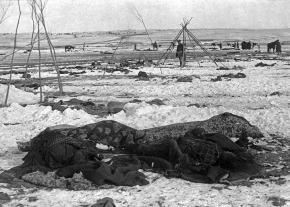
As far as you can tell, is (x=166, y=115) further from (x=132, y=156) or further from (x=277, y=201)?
(x=277, y=201)

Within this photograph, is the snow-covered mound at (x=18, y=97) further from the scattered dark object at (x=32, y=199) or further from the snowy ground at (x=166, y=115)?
the scattered dark object at (x=32, y=199)

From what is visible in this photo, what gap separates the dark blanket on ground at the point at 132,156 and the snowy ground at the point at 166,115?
224 mm

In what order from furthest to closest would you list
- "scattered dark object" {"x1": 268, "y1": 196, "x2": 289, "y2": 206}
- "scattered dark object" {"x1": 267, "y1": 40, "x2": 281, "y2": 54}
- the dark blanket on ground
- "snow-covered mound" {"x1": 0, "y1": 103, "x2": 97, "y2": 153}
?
"scattered dark object" {"x1": 267, "y1": 40, "x2": 281, "y2": 54} < "snow-covered mound" {"x1": 0, "y1": 103, "x2": 97, "y2": 153} < the dark blanket on ground < "scattered dark object" {"x1": 268, "y1": 196, "x2": 289, "y2": 206}

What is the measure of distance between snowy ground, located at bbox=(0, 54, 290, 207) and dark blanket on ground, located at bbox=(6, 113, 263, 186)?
0.22 metres

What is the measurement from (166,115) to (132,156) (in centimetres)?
310

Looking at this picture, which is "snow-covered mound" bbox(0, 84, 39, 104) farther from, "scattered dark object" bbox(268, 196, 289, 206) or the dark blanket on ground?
"scattered dark object" bbox(268, 196, 289, 206)

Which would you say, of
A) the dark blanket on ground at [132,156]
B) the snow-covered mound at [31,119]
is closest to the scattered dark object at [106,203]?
the dark blanket on ground at [132,156]

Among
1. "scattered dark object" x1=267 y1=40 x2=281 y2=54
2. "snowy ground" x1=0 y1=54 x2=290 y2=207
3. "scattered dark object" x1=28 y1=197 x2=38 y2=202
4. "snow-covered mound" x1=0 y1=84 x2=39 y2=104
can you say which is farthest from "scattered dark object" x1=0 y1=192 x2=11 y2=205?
"scattered dark object" x1=267 y1=40 x2=281 y2=54

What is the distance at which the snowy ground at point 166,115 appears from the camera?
466 cm

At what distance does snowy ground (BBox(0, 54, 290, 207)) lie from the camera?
15.3ft

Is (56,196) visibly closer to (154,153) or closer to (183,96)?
(154,153)

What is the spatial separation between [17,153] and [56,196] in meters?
2.11

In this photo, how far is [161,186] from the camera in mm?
5039

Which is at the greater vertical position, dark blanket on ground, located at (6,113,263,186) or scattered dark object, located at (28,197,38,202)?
dark blanket on ground, located at (6,113,263,186)
